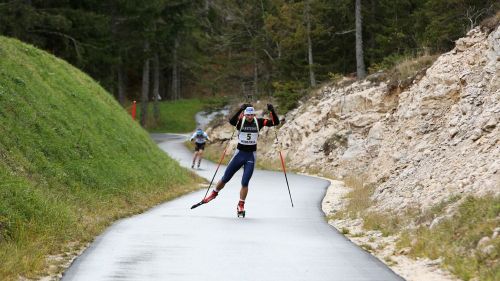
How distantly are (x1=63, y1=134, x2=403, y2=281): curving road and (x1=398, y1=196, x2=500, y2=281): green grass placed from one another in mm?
713

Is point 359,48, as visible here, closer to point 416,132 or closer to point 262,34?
point 262,34

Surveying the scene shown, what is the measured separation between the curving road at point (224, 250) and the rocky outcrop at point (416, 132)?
6.68 ft

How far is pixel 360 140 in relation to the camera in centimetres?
2906

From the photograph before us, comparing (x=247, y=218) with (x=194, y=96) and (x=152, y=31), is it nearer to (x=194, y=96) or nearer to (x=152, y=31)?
(x=152, y=31)

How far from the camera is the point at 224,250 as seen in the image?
30.5 ft

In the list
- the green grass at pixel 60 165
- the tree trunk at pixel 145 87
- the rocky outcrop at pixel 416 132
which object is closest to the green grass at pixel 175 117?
the tree trunk at pixel 145 87

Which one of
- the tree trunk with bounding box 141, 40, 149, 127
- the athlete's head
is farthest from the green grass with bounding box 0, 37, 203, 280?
the tree trunk with bounding box 141, 40, 149, 127

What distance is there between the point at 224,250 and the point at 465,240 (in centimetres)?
321

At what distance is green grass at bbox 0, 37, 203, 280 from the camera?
9367mm

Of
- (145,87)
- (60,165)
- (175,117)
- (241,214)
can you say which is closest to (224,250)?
(241,214)

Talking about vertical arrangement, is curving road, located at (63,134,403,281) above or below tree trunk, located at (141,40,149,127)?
below

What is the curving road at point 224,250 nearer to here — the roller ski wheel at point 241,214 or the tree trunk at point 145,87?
the roller ski wheel at point 241,214

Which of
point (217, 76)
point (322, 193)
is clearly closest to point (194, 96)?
point (217, 76)

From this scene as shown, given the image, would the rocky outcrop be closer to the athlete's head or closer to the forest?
the forest
